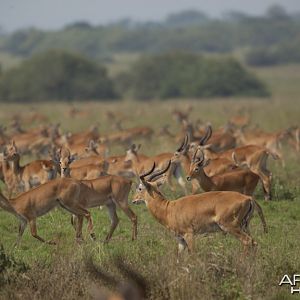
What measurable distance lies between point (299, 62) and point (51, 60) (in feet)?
133

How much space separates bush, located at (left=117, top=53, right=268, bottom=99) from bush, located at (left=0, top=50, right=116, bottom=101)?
11.1ft

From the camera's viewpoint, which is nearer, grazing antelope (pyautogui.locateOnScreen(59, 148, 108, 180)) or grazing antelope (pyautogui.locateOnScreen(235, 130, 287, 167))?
grazing antelope (pyautogui.locateOnScreen(59, 148, 108, 180))

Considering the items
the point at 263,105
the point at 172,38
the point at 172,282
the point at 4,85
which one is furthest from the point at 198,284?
the point at 172,38

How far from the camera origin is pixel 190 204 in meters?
8.76

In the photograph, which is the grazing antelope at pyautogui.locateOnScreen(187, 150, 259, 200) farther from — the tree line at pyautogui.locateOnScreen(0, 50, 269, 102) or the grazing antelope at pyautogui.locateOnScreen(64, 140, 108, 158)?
the tree line at pyautogui.locateOnScreen(0, 50, 269, 102)

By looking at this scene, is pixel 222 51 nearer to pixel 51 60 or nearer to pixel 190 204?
pixel 51 60

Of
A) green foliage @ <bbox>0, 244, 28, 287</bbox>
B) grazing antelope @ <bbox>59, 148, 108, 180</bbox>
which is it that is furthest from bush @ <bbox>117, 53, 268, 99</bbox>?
green foliage @ <bbox>0, 244, 28, 287</bbox>

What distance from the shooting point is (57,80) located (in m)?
49.9

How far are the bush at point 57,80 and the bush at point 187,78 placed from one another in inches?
134

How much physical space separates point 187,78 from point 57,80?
8.05 meters

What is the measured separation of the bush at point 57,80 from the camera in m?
48.5

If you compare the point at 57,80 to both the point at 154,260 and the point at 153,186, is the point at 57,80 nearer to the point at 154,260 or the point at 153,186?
the point at 153,186

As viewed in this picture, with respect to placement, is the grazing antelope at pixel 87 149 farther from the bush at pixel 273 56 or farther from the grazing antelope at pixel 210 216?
the bush at pixel 273 56

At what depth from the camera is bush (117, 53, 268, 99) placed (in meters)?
49.3
